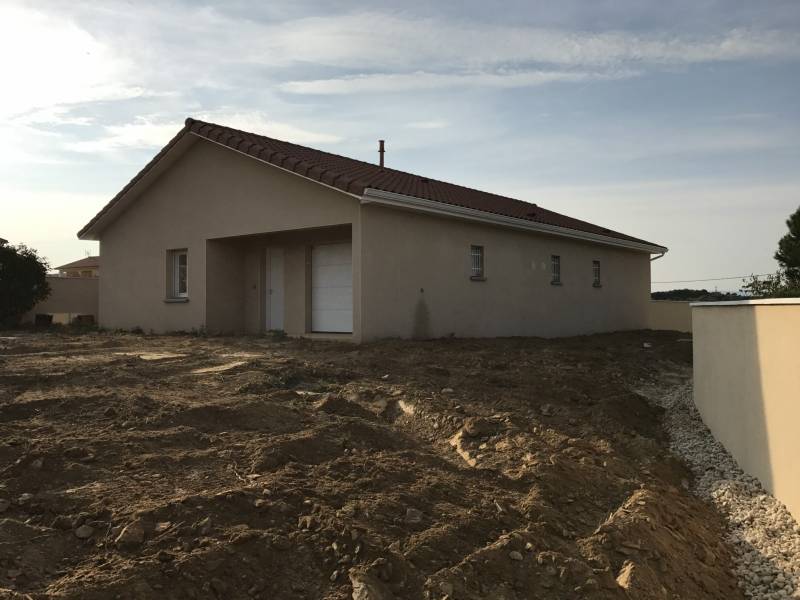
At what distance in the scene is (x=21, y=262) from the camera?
18953mm

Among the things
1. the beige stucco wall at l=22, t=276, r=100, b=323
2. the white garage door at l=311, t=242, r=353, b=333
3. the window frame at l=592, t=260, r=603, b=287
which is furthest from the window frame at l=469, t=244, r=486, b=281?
the beige stucco wall at l=22, t=276, r=100, b=323

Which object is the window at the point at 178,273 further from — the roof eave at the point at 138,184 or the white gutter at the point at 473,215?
the white gutter at the point at 473,215

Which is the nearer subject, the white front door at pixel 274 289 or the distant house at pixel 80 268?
the white front door at pixel 274 289

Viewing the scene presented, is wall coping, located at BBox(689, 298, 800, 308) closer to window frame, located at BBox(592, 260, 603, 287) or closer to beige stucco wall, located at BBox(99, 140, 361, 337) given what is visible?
beige stucco wall, located at BBox(99, 140, 361, 337)

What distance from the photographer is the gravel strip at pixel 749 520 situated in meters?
4.25

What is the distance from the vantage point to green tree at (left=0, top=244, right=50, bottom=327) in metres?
18.6

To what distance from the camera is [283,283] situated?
1493cm

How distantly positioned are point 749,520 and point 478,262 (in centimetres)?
1040

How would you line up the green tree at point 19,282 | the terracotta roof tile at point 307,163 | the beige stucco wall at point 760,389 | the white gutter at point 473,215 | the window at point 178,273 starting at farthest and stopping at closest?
1. the green tree at point 19,282
2. the window at point 178,273
3. the terracotta roof tile at point 307,163
4. the white gutter at point 473,215
5. the beige stucco wall at point 760,389

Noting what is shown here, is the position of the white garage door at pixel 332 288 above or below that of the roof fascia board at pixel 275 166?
below

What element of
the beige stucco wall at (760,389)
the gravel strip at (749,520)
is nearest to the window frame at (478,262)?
the beige stucco wall at (760,389)

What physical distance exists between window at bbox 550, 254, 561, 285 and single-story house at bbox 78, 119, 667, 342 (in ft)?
0.14

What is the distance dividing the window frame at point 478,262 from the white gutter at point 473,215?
0.64 meters

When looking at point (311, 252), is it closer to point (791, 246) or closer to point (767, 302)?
point (767, 302)
